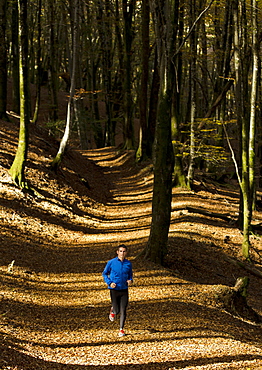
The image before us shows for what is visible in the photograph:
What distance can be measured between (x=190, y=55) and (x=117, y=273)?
12.4m

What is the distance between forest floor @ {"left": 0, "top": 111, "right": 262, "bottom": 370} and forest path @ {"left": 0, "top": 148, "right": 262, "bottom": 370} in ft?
0.06

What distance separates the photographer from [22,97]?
1293cm

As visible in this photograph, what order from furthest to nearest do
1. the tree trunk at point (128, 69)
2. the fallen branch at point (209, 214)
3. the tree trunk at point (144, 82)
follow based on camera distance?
the tree trunk at point (128, 69) → the tree trunk at point (144, 82) → the fallen branch at point (209, 214)

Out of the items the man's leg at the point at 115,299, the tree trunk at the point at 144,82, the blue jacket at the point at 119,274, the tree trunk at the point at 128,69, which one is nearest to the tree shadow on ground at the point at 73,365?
the man's leg at the point at 115,299

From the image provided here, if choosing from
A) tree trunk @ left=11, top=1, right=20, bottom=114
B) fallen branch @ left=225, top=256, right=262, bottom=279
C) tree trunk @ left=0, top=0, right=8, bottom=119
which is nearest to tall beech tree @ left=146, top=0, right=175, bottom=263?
fallen branch @ left=225, top=256, right=262, bottom=279

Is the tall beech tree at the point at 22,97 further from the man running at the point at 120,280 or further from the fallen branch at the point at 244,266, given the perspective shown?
the man running at the point at 120,280

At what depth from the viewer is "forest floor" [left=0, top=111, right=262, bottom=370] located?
17.9 ft

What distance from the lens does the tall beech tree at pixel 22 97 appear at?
12656mm

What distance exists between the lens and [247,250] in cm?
1234

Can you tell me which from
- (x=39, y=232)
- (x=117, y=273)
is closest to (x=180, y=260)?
(x=39, y=232)

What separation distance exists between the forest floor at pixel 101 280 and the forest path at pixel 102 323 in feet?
0.06

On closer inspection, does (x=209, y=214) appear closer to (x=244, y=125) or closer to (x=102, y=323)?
(x=244, y=125)

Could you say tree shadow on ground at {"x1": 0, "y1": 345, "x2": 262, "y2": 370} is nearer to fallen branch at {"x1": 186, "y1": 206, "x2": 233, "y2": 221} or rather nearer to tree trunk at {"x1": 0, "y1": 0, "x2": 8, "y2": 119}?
fallen branch at {"x1": 186, "y1": 206, "x2": 233, "y2": 221}

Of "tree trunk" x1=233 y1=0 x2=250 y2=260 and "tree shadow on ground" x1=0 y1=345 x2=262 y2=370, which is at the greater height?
"tree trunk" x1=233 y1=0 x2=250 y2=260
